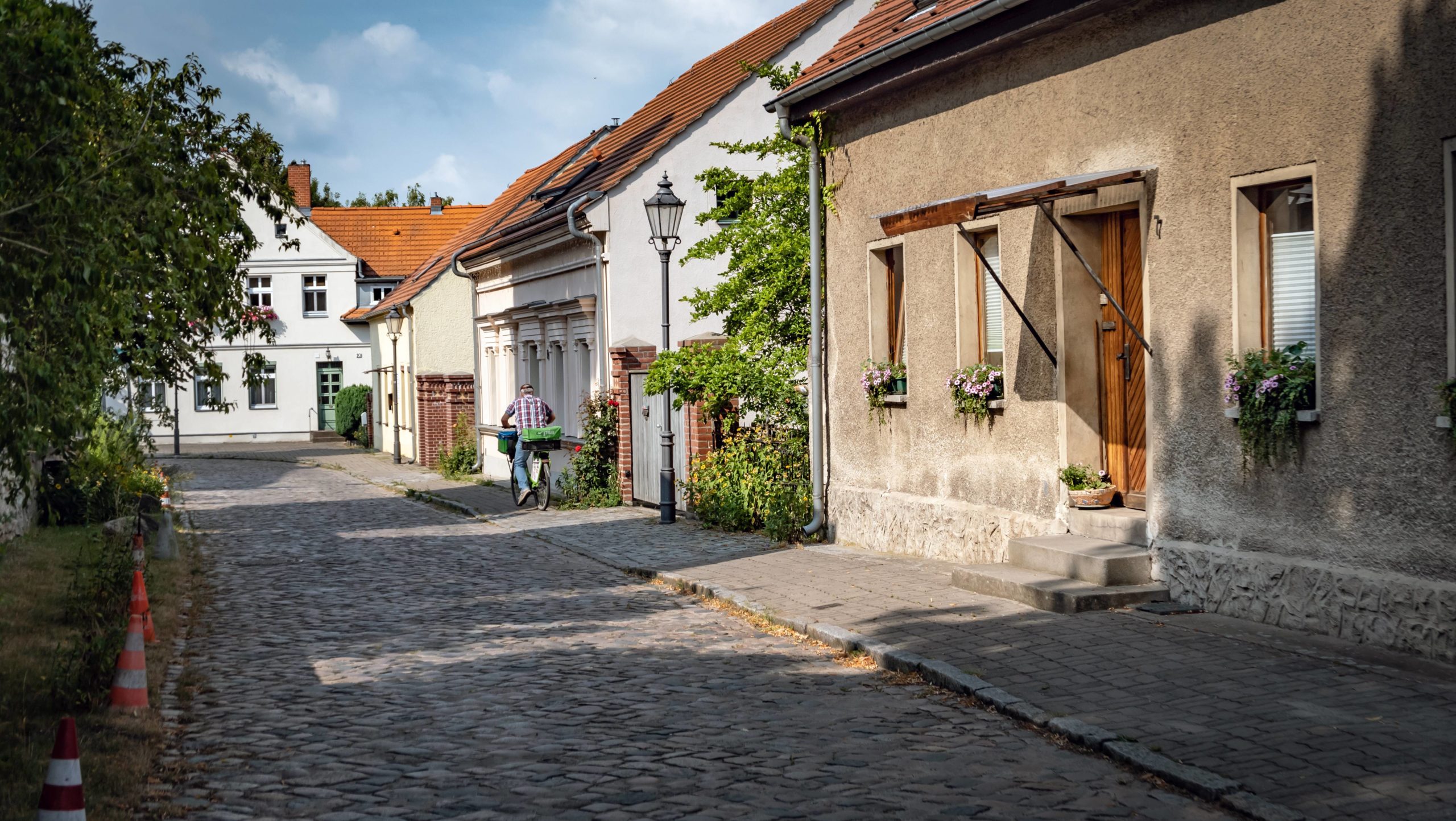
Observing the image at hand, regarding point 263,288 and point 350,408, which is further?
point 263,288

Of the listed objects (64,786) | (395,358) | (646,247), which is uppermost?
(646,247)

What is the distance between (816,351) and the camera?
1524cm

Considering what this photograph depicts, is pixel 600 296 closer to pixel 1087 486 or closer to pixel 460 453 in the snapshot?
pixel 460 453

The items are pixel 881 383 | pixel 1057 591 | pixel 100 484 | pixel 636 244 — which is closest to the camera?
pixel 1057 591

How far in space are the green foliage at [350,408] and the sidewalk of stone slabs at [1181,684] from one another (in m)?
41.2

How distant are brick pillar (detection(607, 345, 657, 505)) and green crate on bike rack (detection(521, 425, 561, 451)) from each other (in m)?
1.38

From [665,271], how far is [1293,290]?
31.8 ft

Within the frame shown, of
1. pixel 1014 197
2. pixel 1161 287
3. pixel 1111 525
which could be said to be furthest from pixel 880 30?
pixel 1111 525


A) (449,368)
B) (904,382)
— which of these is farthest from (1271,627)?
(449,368)

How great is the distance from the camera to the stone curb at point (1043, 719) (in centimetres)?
551

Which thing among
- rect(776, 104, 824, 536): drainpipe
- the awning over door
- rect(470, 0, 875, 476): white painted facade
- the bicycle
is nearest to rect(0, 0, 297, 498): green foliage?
the awning over door

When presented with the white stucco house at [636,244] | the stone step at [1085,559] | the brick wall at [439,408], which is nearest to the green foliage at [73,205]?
the stone step at [1085,559]

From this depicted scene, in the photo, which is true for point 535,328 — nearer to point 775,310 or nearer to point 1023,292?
point 775,310

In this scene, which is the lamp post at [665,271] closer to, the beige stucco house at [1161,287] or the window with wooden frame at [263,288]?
the beige stucco house at [1161,287]
